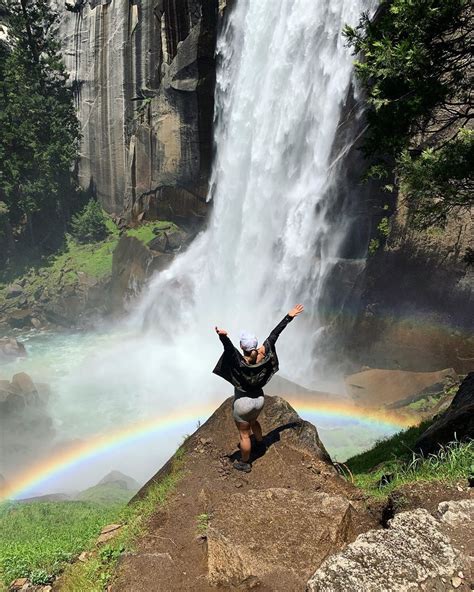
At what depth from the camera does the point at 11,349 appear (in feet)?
88.0

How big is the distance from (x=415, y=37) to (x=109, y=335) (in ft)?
89.2

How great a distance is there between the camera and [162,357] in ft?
80.6

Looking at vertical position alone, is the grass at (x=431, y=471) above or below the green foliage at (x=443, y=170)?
below

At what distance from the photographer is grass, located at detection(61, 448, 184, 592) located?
3793 millimetres

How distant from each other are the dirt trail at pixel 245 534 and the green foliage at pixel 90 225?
34697mm

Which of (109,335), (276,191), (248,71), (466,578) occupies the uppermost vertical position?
(248,71)

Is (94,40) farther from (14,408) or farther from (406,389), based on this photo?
(406,389)

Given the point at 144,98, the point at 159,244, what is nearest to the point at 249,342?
the point at 159,244

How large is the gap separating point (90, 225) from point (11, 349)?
14.1 meters

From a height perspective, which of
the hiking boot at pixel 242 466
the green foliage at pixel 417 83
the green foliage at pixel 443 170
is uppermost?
the green foliage at pixel 417 83

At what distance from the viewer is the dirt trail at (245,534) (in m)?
3.47

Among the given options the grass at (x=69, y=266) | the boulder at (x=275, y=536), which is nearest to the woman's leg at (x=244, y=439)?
the boulder at (x=275, y=536)

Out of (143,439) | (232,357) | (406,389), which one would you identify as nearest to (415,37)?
(232,357)

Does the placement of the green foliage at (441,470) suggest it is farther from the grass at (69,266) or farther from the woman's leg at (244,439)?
the grass at (69,266)
